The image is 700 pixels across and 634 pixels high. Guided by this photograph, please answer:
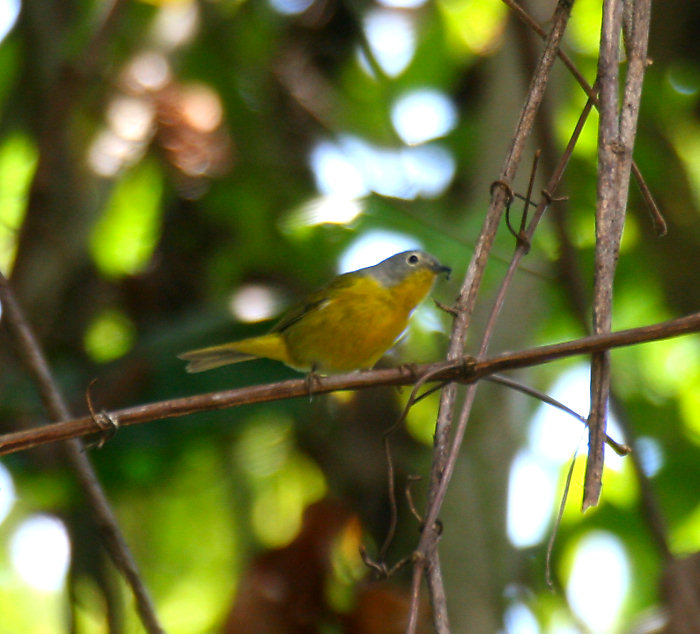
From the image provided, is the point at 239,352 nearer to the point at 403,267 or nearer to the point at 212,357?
the point at 212,357

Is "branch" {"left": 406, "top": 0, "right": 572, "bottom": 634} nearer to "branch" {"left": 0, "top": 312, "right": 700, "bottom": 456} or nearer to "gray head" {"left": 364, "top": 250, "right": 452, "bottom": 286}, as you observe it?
"branch" {"left": 0, "top": 312, "right": 700, "bottom": 456}

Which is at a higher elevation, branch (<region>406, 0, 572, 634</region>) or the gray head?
the gray head

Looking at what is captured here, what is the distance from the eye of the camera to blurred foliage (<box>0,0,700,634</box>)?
13.3ft

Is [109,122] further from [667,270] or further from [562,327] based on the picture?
[667,270]

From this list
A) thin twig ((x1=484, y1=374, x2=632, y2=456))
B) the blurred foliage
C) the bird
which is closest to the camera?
thin twig ((x1=484, y1=374, x2=632, y2=456))

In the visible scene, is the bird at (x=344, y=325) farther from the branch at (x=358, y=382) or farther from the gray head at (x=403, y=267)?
the branch at (x=358, y=382)

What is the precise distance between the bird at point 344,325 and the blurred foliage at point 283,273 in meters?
0.15

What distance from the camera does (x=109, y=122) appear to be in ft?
17.6

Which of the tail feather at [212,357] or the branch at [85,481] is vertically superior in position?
the tail feather at [212,357]

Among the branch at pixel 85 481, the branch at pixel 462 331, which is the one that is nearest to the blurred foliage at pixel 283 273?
the branch at pixel 85 481

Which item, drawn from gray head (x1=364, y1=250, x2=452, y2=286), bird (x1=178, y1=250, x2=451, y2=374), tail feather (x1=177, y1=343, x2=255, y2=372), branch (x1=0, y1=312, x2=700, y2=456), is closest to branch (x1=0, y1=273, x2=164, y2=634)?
branch (x1=0, y1=312, x2=700, y2=456)

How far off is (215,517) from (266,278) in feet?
4.59

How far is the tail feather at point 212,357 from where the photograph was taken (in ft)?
14.3

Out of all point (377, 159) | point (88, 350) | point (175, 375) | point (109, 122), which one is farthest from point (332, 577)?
point (109, 122)
